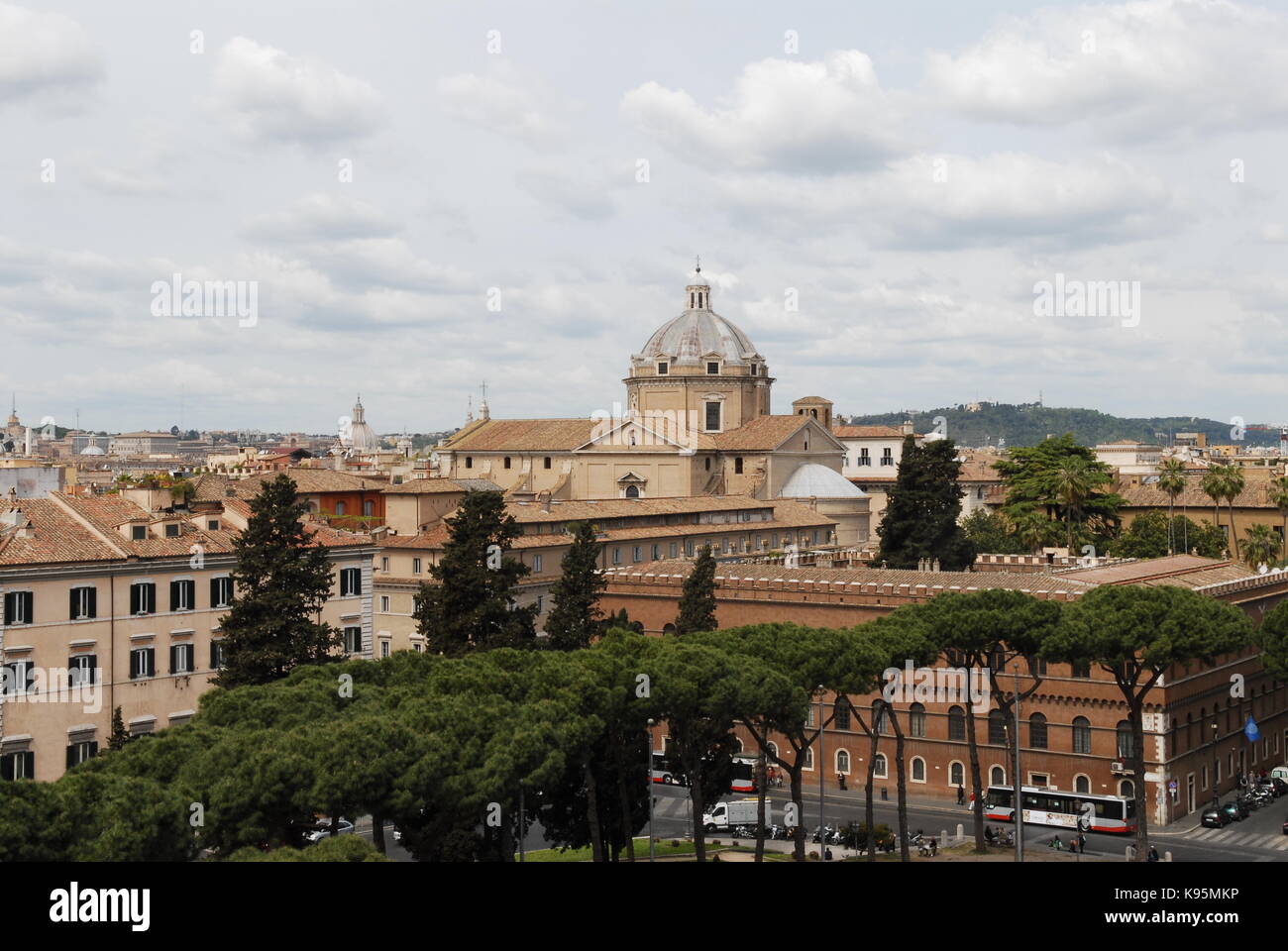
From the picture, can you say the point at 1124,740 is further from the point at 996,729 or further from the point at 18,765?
the point at 18,765

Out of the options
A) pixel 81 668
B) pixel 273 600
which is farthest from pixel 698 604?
pixel 81 668

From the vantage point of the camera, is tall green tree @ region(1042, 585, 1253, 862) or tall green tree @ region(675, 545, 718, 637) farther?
tall green tree @ region(675, 545, 718, 637)

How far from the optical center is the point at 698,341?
111562mm

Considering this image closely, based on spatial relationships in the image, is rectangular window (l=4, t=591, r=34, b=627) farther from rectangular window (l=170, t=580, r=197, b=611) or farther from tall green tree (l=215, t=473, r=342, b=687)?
tall green tree (l=215, t=473, r=342, b=687)

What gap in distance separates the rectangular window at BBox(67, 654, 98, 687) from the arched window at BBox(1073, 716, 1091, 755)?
117ft

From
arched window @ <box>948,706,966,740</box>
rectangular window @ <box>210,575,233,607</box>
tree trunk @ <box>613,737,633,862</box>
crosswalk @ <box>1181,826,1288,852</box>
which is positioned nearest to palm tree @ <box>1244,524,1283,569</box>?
crosswalk @ <box>1181,826,1288,852</box>

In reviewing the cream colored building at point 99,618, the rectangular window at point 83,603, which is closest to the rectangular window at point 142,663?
the cream colored building at point 99,618

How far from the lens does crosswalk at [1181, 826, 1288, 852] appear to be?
49625 millimetres

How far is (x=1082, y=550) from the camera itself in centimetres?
9019

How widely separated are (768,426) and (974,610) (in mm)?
57970

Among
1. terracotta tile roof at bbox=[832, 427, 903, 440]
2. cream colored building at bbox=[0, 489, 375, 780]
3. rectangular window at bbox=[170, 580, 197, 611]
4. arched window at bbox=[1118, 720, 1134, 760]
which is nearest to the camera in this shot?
cream colored building at bbox=[0, 489, 375, 780]

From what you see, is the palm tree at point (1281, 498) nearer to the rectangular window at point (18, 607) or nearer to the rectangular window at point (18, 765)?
the rectangular window at point (18, 607)

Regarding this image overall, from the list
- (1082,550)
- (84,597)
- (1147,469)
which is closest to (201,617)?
(84,597)
